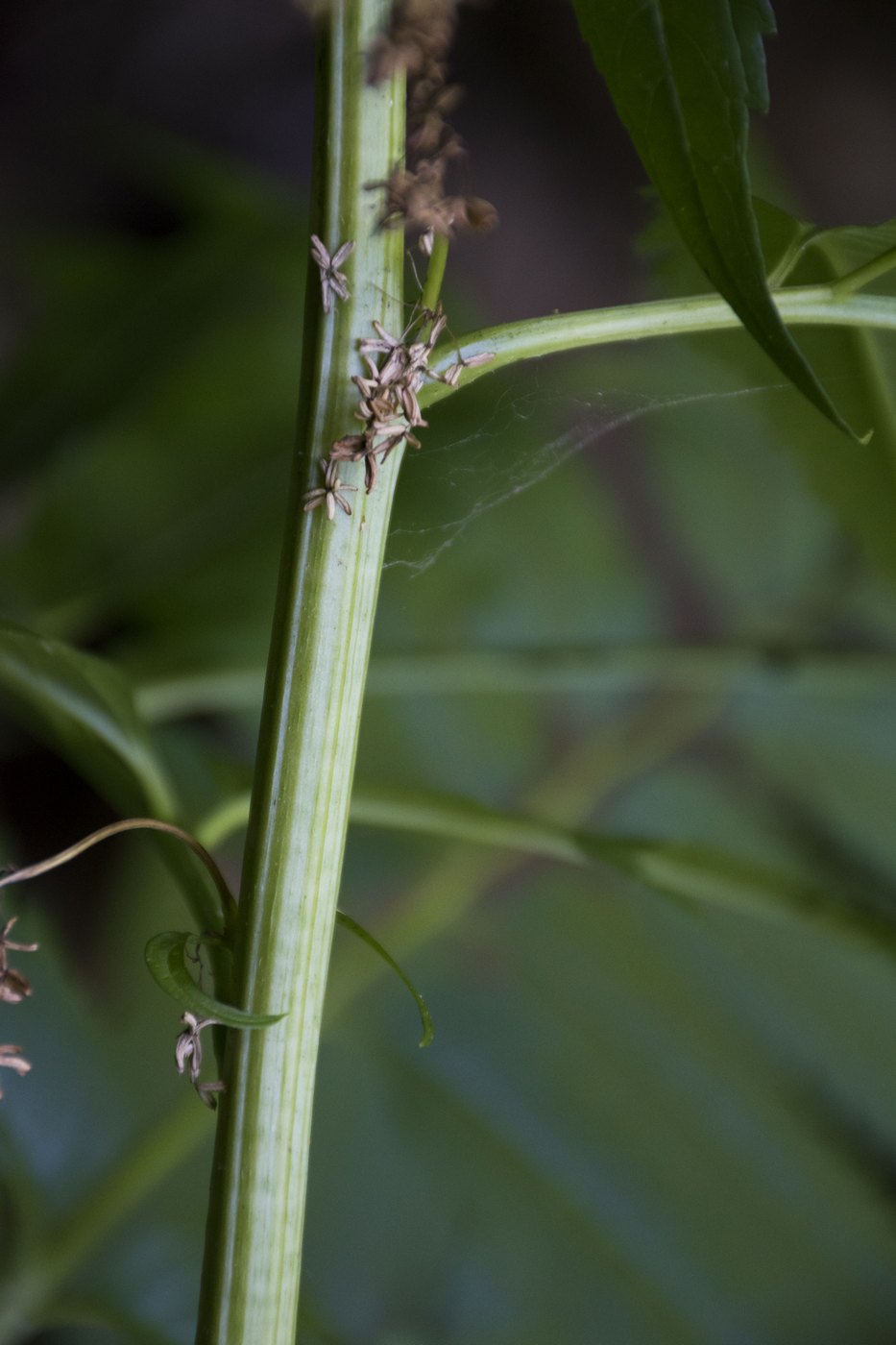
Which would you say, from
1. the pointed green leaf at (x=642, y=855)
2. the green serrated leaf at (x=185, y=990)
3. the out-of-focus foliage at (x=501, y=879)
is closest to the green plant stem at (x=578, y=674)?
the out-of-focus foliage at (x=501, y=879)

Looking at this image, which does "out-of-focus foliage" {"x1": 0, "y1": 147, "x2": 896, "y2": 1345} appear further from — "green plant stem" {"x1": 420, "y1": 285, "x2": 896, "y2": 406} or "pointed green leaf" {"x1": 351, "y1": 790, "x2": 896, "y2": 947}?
"green plant stem" {"x1": 420, "y1": 285, "x2": 896, "y2": 406}

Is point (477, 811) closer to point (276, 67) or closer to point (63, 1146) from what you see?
point (63, 1146)

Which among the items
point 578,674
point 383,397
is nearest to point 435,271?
point 383,397

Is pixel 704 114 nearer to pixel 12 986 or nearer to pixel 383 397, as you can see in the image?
pixel 383 397

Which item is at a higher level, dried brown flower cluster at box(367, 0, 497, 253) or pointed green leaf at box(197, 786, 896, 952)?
dried brown flower cluster at box(367, 0, 497, 253)

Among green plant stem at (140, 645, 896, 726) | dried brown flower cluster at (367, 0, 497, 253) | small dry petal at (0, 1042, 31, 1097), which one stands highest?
green plant stem at (140, 645, 896, 726)

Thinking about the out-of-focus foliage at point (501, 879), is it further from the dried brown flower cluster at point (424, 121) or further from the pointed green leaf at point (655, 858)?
the dried brown flower cluster at point (424, 121)

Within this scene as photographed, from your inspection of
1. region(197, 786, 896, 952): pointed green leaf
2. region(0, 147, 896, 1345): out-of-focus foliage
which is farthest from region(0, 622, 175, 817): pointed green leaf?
region(0, 147, 896, 1345): out-of-focus foliage
